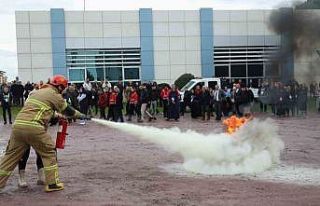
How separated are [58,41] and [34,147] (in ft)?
109

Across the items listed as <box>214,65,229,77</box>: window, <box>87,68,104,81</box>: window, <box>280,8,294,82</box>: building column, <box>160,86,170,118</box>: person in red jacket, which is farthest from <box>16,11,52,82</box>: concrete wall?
<box>280,8,294,82</box>: building column

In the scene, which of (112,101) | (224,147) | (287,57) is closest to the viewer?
(287,57)

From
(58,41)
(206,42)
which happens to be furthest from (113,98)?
(206,42)

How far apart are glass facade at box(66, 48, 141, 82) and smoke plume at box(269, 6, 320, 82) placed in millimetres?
32529

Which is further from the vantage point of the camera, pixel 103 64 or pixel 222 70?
pixel 103 64

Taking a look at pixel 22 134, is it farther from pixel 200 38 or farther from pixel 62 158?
pixel 200 38

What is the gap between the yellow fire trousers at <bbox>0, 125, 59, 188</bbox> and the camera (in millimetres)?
8578

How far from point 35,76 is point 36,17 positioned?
4.49 meters

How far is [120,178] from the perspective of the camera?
9.81 meters

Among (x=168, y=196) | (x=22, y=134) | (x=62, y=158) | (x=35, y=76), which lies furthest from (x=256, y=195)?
(x=35, y=76)

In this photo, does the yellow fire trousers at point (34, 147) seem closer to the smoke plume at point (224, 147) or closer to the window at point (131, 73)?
the smoke plume at point (224, 147)

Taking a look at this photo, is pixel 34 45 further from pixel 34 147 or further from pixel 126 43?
pixel 34 147

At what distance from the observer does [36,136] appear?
852cm

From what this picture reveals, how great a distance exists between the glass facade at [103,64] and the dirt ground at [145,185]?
28.0m
